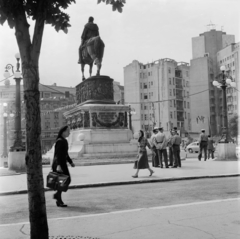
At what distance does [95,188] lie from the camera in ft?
35.4

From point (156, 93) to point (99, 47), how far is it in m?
81.4

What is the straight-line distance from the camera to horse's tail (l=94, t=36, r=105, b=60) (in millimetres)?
23859

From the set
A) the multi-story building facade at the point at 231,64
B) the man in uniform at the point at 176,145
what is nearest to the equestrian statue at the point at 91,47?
the man in uniform at the point at 176,145

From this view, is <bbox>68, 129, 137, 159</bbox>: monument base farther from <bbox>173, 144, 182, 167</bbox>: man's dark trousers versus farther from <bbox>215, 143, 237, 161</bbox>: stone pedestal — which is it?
<bbox>173, 144, 182, 167</bbox>: man's dark trousers

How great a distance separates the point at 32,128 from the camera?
4.38 meters

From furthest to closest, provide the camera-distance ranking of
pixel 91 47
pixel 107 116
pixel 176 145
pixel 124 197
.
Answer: pixel 91 47, pixel 107 116, pixel 176 145, pixel 124 197

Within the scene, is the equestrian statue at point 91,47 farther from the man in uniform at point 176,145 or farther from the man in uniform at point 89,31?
the man in uniform at point 176,145

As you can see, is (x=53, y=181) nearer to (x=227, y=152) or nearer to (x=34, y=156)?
(x=34, y=156)

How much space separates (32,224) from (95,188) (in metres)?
6.41

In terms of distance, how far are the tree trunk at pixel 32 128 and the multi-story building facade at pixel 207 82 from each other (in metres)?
99.2

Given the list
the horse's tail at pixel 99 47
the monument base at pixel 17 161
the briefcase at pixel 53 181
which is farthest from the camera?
the horse's tail at pixel 99 47

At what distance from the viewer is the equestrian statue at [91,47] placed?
23938mm

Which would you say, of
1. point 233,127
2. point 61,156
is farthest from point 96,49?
point 233,127

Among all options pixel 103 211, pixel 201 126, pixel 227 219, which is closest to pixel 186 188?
pixel 103 211
